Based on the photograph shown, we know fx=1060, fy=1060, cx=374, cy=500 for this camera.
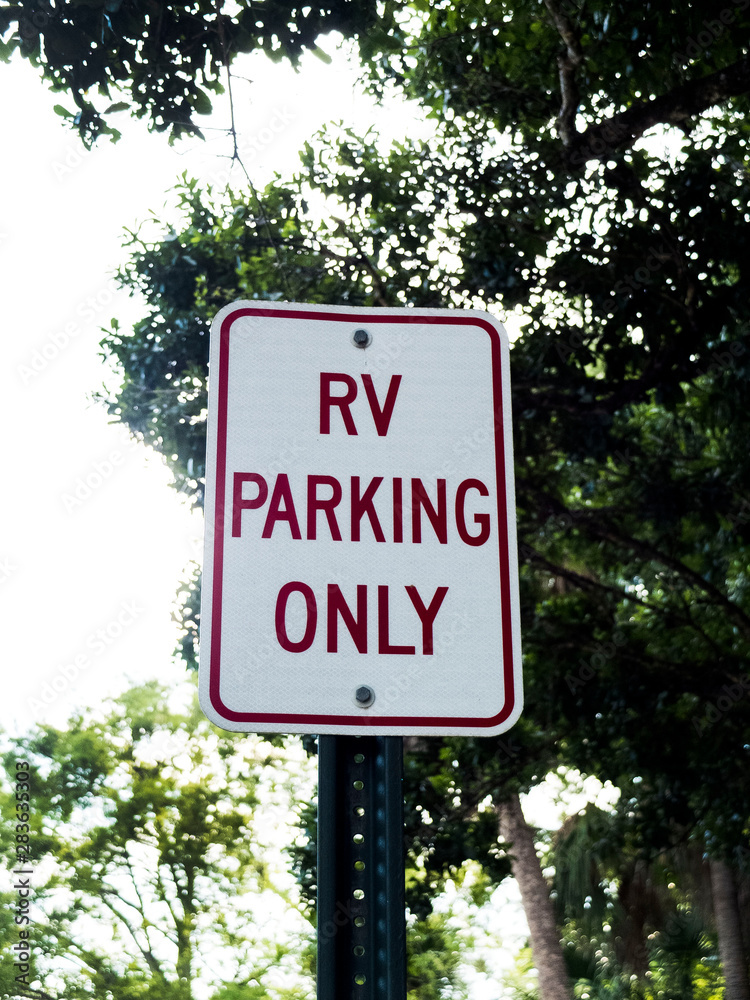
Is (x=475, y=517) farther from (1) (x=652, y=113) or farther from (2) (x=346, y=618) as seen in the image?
(1) (x=652, y=113)

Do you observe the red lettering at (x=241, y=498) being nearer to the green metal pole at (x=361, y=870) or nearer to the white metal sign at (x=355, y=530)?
the white metal sign at (x=355, y=530)

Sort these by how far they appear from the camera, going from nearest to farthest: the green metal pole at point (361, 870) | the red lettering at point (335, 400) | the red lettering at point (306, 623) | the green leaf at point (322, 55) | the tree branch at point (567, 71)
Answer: the green metal pole at point (361, 870) → the red lettering at point (306, 623) → the red lettering at point (335, 400) → the green leaf at point (322, 55) → the tree branch at point (567, 71)

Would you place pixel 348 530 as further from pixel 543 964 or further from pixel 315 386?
pixel 543 964

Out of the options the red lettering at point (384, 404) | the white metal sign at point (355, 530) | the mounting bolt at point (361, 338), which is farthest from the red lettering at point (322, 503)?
the mounting bolt at point (361, 338)

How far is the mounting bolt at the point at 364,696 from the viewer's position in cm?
132

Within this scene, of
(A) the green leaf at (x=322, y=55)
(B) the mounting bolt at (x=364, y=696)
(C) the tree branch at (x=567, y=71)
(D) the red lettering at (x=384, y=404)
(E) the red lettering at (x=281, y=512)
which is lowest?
(B) the mounting bolt at (x=364, y=696)

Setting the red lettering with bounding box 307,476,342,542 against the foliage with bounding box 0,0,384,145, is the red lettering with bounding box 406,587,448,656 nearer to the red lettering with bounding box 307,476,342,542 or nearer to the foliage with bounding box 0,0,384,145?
the red lettering with bounding box 307,476,342,542

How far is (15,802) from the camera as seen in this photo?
2022 centimetres

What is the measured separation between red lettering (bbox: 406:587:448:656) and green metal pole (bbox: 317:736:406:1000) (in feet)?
0.41

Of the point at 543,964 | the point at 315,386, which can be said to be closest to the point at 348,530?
the point at 315,386

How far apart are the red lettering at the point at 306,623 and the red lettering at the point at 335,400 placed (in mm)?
225

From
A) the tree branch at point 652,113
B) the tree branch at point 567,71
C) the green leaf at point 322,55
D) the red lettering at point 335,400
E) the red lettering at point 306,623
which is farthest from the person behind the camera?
the tree branch at point 652,113

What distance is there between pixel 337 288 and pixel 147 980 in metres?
16.5

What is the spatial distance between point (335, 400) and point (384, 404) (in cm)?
7
